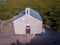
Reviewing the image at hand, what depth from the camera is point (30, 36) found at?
9.63m

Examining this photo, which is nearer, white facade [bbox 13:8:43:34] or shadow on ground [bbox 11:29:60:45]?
shadow on ground [bbox 11:29:60:45]

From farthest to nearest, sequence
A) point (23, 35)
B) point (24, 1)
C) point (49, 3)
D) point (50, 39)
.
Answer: point (24, 1) < point (49, 3) < point (23, 35) < point (50, 39)

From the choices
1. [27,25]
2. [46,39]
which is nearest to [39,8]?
[27,25]

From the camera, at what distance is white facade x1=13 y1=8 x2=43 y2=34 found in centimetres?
991

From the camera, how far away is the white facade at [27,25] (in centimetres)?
991

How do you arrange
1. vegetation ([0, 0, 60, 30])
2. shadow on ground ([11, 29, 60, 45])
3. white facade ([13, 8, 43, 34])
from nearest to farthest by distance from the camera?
shadow on ground ([11, 29, 60, 45]) < white facade ([13, 8, 43, 34]) < vegetation ([0, 0, 60, 30])

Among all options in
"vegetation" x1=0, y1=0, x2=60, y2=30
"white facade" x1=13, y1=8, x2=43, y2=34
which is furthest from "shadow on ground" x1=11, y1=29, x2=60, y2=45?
"vegetation" x1=0, y1=0, x2=60, y2=30

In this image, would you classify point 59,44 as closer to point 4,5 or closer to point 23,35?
point 23,35

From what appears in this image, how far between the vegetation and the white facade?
52.9 inches

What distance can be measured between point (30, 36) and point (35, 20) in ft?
3.32

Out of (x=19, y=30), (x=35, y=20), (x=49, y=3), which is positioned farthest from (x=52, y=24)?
(x=49, y=3)

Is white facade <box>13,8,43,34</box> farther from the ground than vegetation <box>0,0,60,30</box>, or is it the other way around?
vegetation <box>0,0,60,30</box>

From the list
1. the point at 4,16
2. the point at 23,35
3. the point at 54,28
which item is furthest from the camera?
the point at 4,16

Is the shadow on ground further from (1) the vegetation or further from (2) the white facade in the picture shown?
(1) the vegetation
